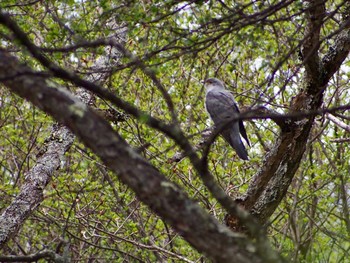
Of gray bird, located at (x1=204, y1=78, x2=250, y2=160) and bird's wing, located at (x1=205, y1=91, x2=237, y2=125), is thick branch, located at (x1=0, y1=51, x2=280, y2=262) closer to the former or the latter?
gray bird, located at (x1=204, y1=78, x2=250, y2=160)

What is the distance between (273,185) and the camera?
4.12 m

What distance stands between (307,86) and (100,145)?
2570 mm

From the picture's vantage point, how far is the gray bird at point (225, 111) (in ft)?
19.4

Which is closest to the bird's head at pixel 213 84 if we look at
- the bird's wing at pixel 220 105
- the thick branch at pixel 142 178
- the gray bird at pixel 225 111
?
the gray bird at pixel 225 111

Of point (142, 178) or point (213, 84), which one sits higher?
point (213, 84)

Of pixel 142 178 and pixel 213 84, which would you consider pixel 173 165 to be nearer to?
pixel 213 84

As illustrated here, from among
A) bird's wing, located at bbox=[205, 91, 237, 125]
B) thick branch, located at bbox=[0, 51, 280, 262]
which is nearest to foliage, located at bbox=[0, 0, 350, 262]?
bird's wing, located at bbox=[205, 91, 237, 125]

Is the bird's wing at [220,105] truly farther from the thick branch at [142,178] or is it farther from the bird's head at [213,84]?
the thick branch at [142,178]

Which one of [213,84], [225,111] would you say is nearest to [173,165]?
[225,111]

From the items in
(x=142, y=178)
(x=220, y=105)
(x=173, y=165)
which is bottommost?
(x=142, y=178)

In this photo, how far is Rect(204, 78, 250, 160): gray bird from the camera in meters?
5.93

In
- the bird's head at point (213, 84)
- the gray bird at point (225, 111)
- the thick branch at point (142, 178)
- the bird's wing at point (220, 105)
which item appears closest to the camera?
the thick branch at point (142, 178)

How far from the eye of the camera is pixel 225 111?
20.3 feet

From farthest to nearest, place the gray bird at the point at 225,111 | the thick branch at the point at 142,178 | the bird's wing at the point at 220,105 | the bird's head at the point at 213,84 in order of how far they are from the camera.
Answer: the bird's head at the point at 213,84 → the bird's wing at the point at 220,105 → the gray bird at the point at 225,111 → the thick branch at the point at 142,178
